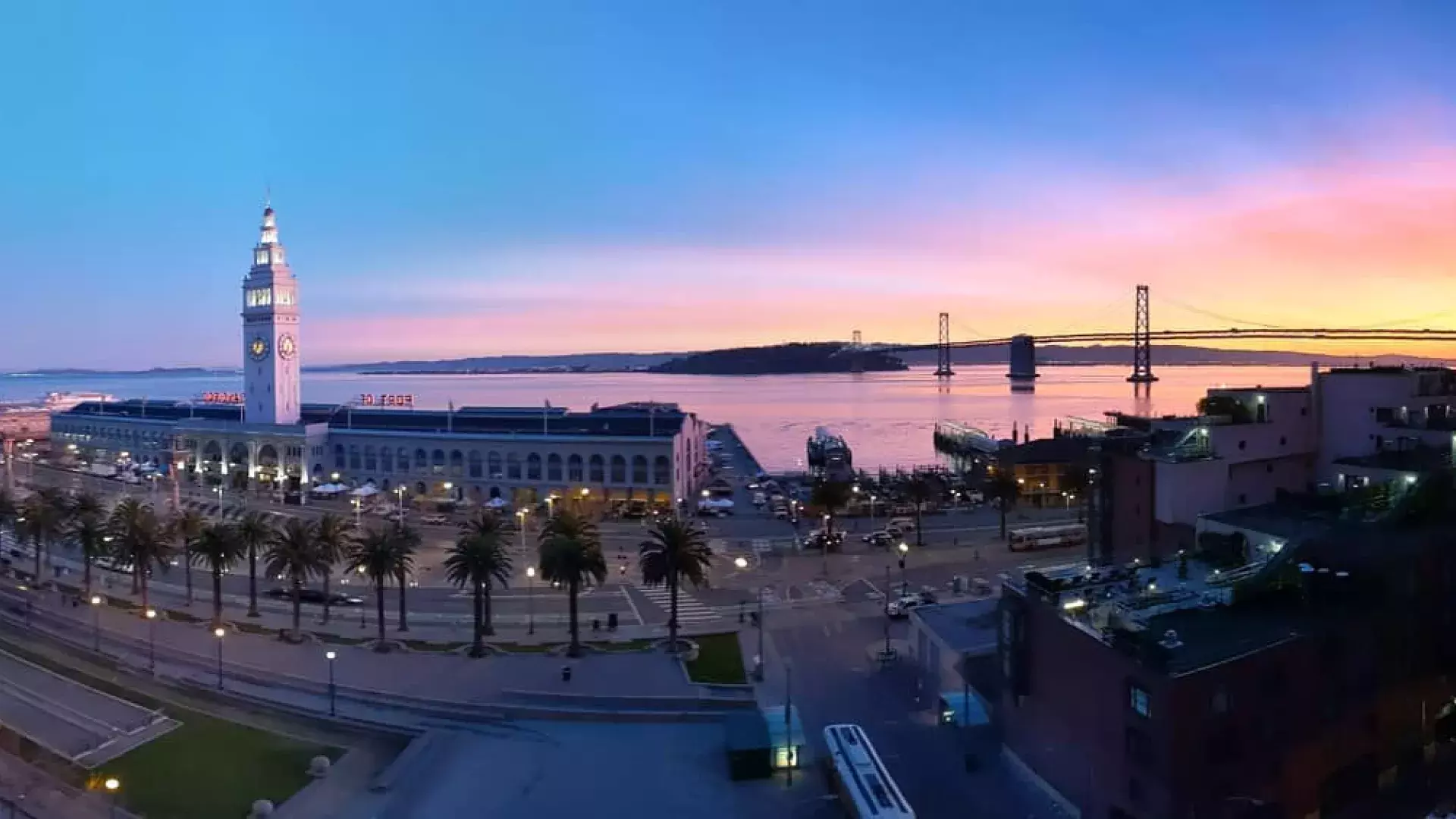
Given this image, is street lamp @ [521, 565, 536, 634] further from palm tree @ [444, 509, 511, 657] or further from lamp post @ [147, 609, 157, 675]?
lamp post @ [147, 609, 157, 675]

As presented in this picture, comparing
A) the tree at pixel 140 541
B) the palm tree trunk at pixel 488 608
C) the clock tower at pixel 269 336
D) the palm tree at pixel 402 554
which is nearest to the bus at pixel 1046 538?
the palm tree trunk at pixel 488 608

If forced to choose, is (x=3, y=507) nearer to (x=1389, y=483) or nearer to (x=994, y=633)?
(x=994, y=633)

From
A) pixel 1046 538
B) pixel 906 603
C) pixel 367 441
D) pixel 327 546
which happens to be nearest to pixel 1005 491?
pixel 1046 538

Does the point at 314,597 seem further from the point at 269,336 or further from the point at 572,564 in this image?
the point at 269,336

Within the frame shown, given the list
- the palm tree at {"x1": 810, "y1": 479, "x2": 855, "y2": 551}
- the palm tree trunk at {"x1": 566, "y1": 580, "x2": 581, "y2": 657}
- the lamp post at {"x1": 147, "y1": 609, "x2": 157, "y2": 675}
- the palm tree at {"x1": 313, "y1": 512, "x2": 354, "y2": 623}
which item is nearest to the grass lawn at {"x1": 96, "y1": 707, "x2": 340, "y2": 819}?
the lamp post at {"x1": 147, "y1": 609, "x2": 157, "y2": 675}

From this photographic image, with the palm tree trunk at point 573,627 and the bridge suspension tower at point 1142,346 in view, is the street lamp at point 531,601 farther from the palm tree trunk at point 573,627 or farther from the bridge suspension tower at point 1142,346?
the bridge suspension tower at point 1142,346
